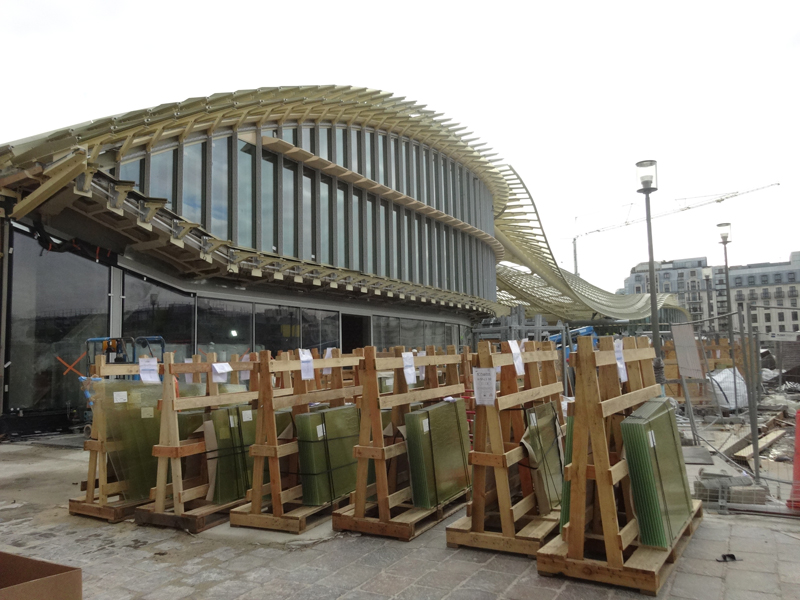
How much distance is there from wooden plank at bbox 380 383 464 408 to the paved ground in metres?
1.32

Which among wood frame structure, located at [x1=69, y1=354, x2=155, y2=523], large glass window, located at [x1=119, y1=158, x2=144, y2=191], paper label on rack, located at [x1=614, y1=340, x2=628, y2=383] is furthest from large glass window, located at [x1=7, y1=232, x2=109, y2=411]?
paper label on rack, located at [x1=614, y1=340, x2=628, y2=383]

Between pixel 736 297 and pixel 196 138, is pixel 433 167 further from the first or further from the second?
pixel 736 297

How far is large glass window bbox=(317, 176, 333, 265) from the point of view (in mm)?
20711

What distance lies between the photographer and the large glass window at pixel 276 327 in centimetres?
1802

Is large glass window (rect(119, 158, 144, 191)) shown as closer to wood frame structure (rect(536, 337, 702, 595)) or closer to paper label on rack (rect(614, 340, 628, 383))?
paper label on rack (rect(614, 340, 628, 383))

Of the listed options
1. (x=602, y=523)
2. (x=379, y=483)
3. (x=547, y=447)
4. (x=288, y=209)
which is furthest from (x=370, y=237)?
(x=602, y=523)

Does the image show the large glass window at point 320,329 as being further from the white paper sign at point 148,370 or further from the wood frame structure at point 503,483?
the wood frame structure at point 503,483

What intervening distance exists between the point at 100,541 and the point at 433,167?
2392 centimetres

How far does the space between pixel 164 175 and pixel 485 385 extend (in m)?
12.7

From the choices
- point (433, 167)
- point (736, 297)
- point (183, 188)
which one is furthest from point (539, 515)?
point (736, 297)

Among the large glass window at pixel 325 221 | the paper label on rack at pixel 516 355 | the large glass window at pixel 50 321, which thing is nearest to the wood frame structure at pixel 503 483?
the paper label on rack at pixel 516 355

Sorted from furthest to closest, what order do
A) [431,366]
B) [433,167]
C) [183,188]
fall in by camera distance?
[433,167] < [183,188] < [431,366]

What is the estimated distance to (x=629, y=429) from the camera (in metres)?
4.86

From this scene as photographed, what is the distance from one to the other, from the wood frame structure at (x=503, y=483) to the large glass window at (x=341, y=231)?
52.3 ft
